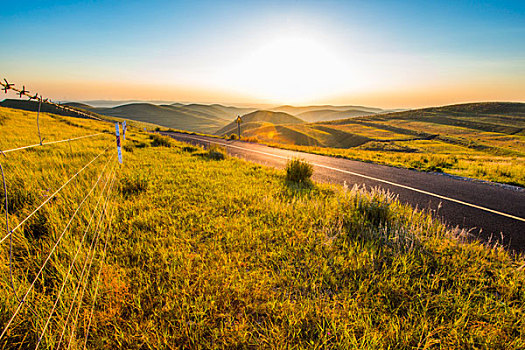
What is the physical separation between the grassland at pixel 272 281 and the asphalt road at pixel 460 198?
1149mm

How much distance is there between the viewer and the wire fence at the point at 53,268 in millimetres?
1635

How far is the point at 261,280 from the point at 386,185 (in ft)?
18.7

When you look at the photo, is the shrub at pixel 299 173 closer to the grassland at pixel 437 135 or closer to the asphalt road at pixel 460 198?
the asphalt road at pixel 460 198

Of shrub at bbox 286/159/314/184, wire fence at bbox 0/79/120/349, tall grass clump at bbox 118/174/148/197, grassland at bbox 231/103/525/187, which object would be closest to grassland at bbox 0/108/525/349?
wire fence at bbox 0/79/120/349

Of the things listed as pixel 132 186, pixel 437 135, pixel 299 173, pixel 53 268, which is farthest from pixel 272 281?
pixel 437 135

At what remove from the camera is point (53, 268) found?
227cm

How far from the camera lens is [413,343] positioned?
1801 mm

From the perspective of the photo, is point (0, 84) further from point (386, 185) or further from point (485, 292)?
point (386, 185)

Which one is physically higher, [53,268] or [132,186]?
[132,186]

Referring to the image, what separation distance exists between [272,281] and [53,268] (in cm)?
239

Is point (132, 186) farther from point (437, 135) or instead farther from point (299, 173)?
point (437, 135)

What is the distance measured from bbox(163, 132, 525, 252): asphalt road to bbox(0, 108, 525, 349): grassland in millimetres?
1149

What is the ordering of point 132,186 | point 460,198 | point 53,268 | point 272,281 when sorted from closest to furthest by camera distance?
point 53,268, point 272,281, point 132,186, point 460,198

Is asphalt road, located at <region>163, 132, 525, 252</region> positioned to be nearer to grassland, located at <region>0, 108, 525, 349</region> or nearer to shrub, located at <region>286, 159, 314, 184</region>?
shrub, located at <region>286, 159, 314, 184</region>
